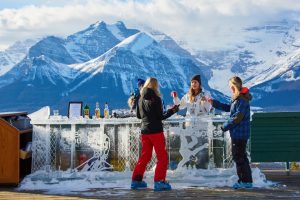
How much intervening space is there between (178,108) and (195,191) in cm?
107

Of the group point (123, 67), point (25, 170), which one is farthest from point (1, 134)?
point (123, 67)

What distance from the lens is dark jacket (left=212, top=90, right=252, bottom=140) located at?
7.50 metres

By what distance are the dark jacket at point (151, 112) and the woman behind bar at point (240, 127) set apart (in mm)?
813

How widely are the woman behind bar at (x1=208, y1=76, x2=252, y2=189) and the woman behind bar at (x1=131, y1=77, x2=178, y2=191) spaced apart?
743 millimetres

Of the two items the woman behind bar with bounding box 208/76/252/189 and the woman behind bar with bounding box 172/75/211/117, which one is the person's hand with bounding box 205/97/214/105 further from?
the woman behind bar with bounding box 208/76/252/189

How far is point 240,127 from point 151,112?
3.64ft

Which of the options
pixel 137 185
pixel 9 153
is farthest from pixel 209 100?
pixel 9 153

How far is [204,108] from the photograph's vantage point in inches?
334

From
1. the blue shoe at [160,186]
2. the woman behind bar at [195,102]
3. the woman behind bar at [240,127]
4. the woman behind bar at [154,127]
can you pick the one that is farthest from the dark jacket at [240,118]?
the blue shoe at [160,186]

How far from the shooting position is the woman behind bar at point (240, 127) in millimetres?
7520

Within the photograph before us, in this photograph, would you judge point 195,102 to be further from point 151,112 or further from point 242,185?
point 242,185

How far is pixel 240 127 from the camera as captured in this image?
24.8ft

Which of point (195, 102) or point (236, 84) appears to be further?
point (195, 102)

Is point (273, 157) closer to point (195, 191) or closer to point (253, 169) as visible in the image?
point (253, 169)
